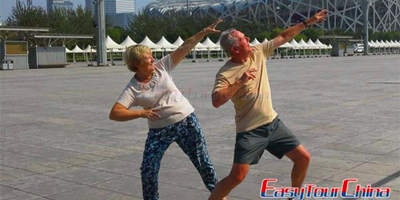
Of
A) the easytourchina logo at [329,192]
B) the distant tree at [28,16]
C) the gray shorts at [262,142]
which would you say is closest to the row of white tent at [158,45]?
the distant tree at [28,16]

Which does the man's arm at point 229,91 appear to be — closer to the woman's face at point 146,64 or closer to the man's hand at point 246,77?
the man's hand at point 246,77

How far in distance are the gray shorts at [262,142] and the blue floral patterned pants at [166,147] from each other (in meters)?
0.38

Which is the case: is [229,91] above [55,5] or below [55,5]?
below

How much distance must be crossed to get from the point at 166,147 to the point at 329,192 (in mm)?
→ 1611

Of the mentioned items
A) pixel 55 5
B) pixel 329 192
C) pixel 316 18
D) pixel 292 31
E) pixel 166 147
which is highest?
pixel 55 5

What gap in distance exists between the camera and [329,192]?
4.49m

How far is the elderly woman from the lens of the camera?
3664 millimetres

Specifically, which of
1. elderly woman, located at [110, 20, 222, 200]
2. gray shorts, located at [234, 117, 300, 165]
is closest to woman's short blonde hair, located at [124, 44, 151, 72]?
elderly woman, located at [110, 20, 222, 200]

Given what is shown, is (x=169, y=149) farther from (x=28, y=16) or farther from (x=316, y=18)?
(x=28, y=16)

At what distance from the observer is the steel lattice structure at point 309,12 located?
109 metres

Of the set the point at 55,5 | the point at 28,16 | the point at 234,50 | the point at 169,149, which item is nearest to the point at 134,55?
the point at 234,50

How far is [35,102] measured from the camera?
502 inches

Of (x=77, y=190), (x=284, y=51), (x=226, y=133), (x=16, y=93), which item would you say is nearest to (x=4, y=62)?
(x=16, y=93)

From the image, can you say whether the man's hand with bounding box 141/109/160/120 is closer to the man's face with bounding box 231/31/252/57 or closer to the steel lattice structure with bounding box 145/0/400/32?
the man's face with bounding box 231/31/252/57
